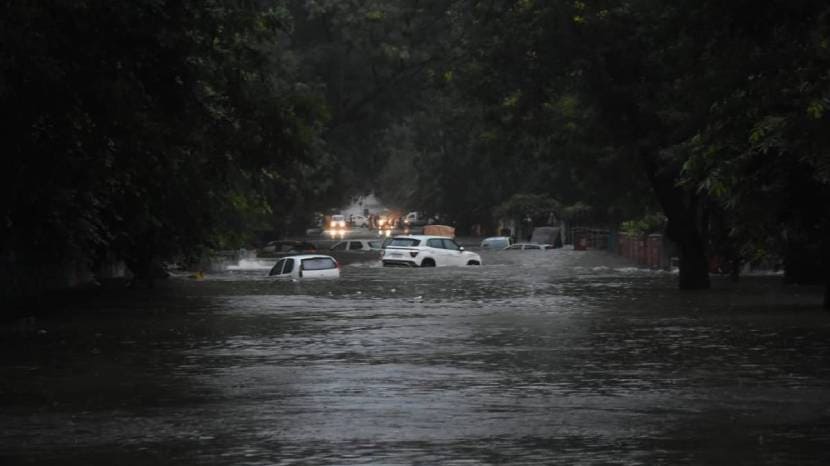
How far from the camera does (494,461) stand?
11242 millimetres

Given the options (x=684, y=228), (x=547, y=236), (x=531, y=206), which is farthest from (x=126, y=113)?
(x=531, y=206)

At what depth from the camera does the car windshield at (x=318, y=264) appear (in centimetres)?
5003

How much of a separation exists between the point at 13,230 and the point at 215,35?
5740 millimetres

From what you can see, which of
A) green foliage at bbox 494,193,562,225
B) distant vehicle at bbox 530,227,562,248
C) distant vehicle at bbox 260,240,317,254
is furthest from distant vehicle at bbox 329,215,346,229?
distant vehicle at bbox 260,240,317,254

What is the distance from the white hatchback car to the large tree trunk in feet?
67.8

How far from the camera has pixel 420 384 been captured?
1678 cm

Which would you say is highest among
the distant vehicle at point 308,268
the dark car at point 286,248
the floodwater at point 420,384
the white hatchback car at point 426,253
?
the dark car at point 286,248

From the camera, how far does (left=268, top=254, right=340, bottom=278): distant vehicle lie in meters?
49.8

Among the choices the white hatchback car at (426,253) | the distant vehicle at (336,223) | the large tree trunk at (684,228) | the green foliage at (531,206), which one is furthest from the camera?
the distant vehicle at (336,223)

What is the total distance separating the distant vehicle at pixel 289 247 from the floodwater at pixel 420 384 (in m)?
49.3

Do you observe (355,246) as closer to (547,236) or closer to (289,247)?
(289,247)

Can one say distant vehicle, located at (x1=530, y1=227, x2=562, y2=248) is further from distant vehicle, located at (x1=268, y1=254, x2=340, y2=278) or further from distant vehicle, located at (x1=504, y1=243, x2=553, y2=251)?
distant vehicle, located at (x1=268, y1=254, x2=340, y2=278)

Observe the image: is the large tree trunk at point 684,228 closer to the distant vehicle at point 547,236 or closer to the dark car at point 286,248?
the dark car at point 286,248

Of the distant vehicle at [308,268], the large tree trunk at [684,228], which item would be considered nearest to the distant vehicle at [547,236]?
the distant vehicle at [308,268]
